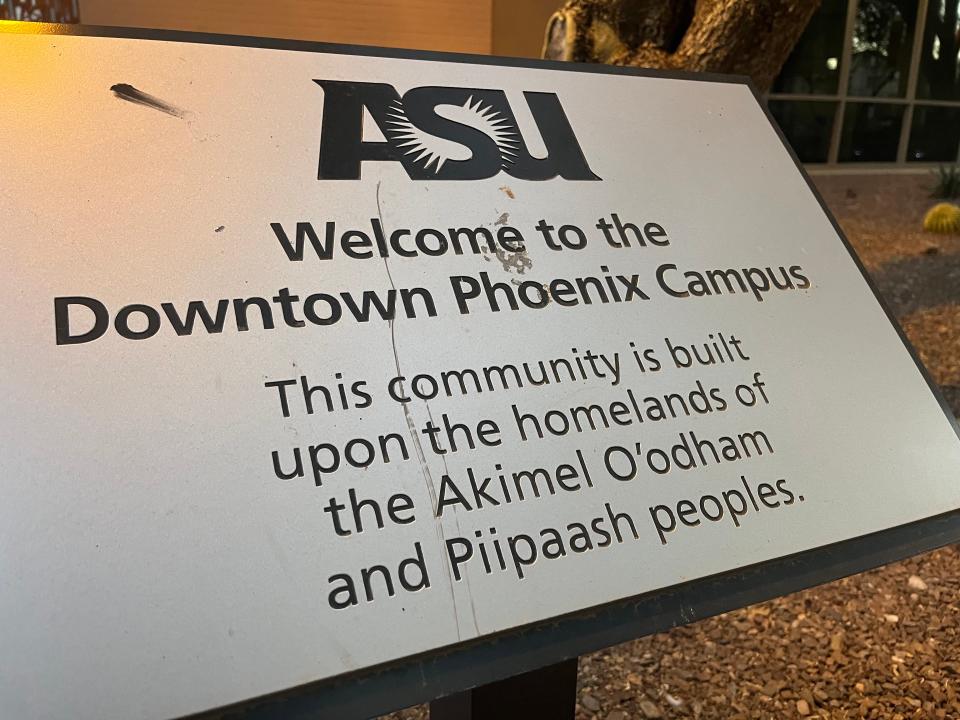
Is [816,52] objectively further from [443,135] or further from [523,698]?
[523,698]

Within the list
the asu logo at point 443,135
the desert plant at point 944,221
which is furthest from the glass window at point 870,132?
the asu logo at point 443,135

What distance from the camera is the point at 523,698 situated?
39.1 inches

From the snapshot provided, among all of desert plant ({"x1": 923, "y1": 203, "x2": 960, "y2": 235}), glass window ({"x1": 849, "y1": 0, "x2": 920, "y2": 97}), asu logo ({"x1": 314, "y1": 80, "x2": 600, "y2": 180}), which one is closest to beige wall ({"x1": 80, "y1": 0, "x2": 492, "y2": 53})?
desert plant ({"x1": 923, "y1": 203, "x2": 960, "y2": 235})

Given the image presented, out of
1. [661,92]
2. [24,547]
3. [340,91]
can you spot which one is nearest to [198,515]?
[24,547]

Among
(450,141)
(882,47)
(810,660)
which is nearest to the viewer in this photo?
(450,141)

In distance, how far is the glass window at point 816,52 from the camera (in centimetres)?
947

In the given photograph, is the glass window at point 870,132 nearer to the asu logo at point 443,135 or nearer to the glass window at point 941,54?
the glass window at point 941,54

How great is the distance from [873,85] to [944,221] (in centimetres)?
470

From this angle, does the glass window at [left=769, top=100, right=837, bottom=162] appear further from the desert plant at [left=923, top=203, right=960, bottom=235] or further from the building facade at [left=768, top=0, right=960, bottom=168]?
the desert plant at [left=923, top=203, right=960, bottom=235]

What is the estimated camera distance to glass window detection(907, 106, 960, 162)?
35.6 ft

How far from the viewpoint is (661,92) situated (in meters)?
1.34

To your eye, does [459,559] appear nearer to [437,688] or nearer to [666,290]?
[437,688]

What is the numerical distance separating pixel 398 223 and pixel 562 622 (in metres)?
0.59

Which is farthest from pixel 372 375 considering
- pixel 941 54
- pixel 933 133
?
pixel 933 133
